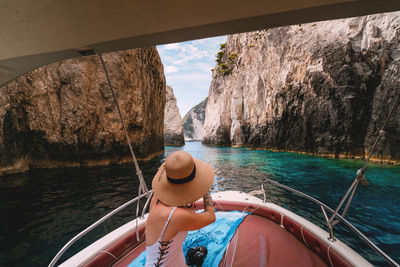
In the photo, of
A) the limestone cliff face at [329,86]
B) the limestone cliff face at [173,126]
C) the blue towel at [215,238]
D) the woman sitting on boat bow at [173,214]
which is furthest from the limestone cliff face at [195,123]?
the woman sitting on boat bow at [173,214]

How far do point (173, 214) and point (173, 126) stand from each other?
115 feet

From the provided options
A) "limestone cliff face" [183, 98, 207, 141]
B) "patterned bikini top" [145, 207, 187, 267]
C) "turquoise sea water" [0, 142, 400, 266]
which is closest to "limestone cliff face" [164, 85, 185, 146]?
"turquoise sea water" [0, 142, 400, 266]

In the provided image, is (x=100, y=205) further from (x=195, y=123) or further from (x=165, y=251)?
(x=195, y=123)

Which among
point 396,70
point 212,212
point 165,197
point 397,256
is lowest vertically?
point 397,256

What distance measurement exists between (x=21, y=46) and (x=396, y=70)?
1763 cm

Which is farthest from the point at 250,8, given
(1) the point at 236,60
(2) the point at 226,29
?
(1) the point at 236,60

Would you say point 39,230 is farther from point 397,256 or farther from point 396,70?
point 396,70

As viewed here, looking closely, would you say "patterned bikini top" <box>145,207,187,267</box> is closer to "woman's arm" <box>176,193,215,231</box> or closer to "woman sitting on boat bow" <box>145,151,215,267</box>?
"woman sitting on boat bow" <box>145,151,215,267</box>

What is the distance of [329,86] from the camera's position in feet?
44.5

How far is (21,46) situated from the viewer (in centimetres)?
130

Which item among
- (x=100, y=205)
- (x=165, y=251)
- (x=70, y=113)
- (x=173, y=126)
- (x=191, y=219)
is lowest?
(x=100, y=205)

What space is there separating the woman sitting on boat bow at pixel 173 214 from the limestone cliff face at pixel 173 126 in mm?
33619

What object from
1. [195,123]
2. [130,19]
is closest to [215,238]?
[130,19]

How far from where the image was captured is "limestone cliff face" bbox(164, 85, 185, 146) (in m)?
34.6
